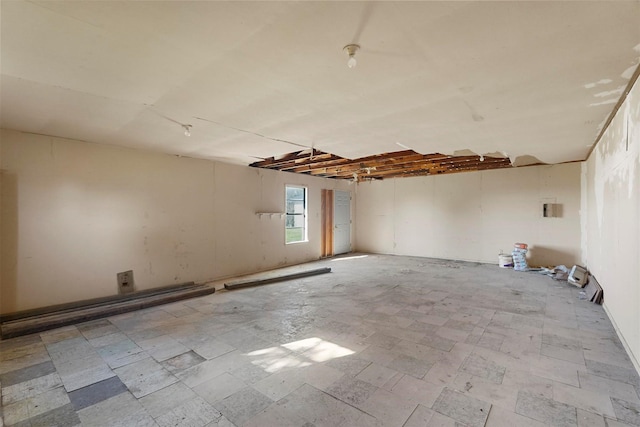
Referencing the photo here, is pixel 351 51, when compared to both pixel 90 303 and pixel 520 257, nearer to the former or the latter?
pixel 90 303

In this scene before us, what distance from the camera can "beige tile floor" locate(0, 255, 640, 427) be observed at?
185 cm

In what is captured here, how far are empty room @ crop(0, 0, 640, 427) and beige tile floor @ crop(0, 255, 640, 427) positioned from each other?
23 millimetres

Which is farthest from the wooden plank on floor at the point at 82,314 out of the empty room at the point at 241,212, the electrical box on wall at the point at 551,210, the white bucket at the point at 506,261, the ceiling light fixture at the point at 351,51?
the electrical box on wall at the point at 551,210

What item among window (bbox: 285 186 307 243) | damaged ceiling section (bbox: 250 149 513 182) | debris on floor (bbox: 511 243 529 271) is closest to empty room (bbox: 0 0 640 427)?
damaged ceiling section (bbox: 250 149 513 182)

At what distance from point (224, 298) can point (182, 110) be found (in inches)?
114

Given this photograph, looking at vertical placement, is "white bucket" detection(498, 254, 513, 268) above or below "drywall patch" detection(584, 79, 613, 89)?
below

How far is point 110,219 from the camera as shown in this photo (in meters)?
4.23

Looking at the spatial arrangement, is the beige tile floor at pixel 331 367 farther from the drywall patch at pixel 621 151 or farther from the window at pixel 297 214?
the window at pixel 297 214

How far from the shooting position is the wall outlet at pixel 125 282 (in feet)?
14.1

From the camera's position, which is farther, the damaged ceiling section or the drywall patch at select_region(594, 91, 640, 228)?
the damaged ceiling section

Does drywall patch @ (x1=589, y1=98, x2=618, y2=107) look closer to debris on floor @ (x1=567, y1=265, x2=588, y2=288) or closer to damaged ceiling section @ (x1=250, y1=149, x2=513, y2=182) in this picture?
damaged ceiling section @ (x1=250, y1=149, x2=513, y2=182)

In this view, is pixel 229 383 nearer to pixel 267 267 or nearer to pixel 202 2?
pixel 202 2

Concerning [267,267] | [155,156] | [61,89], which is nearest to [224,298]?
[267,267]

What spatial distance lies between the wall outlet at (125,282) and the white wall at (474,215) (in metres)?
6.72
